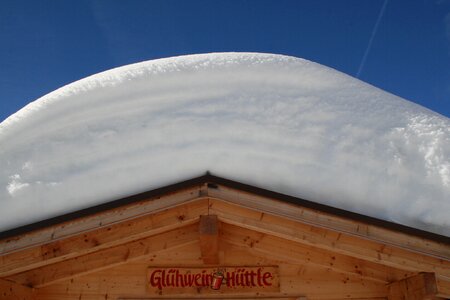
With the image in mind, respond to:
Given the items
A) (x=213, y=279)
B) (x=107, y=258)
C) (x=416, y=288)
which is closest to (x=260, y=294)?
(x=213, y=279)

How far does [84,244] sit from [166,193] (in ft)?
3.02

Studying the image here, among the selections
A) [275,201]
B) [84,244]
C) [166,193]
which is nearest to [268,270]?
[275,201]

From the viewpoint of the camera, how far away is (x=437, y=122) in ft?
17.2

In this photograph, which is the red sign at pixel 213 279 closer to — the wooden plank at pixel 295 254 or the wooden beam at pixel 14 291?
the wooden plank at pixel 295 254

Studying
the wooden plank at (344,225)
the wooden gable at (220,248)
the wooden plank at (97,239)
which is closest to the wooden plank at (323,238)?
the wooden gable at (220,248)

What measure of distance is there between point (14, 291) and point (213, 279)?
206 centimetres

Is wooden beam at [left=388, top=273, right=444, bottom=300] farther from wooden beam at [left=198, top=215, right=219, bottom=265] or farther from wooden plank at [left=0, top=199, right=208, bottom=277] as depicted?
wooden plank at [left=0, top=199, right=208, bottom=277]

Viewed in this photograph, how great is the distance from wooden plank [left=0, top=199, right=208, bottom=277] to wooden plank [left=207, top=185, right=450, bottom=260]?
36 cm

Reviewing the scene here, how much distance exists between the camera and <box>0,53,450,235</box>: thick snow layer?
458 cm

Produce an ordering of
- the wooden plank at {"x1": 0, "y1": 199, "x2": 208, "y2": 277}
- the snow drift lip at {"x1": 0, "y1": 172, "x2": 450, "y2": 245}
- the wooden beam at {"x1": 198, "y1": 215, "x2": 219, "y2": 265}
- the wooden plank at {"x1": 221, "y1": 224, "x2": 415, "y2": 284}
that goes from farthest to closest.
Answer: the wooden plank at {"x1": 221, "y1": 224, "x2": 415, "y2": 284} < the wooden beam at {"x1": 198, "y1": 215, "x2": 219, "y2": 265} < the wooden plank at {"x1": 0, "y1": 199, "x2": 208, "y2": 277} < the snow drift lip at {"x1": 0, "y1": 172, "x2": 450, "y2": 245}

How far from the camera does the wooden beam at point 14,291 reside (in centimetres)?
482

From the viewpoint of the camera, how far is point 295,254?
552 cm

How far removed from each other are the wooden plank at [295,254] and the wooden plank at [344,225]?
892 millimetres

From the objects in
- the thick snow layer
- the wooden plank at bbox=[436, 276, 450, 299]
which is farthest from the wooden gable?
the thick snow layer
